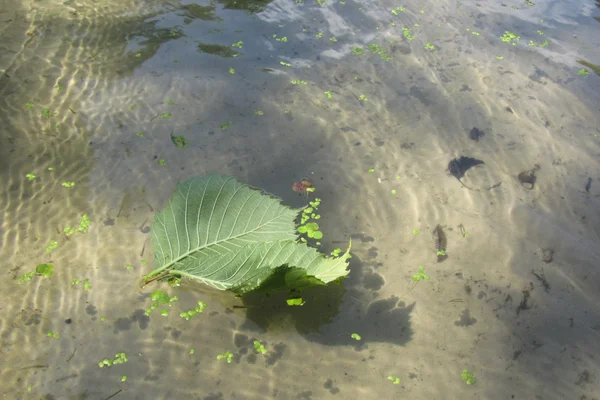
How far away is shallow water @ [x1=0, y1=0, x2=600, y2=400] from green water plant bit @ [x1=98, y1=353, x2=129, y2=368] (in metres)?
0.02

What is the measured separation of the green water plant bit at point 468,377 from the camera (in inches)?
77.5

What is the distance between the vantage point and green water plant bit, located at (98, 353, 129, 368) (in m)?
1.84

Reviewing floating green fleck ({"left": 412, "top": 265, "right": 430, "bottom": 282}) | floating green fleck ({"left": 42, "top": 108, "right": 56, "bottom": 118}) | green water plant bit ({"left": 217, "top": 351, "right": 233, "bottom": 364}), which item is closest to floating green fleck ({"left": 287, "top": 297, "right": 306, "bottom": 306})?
green water plant bit ({"left": 217, "top": 351, "right": 233, "bottom": 364})

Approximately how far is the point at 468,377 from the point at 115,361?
1553mm

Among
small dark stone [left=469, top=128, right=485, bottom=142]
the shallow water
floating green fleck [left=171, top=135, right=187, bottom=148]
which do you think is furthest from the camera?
small dark stone [left=469, top=128, right=485, bottom=142]

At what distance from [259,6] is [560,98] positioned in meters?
2.72

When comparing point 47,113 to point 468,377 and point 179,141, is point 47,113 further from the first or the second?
point 468,377

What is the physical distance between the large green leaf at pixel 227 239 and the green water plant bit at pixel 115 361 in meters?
0.36

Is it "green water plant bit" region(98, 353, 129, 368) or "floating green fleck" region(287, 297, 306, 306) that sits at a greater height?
"floating green fleck" region(287, 297, 306, 306)

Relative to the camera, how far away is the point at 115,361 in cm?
186

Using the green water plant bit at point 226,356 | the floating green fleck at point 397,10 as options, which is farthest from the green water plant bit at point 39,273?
the floating green fleck at point 397,10

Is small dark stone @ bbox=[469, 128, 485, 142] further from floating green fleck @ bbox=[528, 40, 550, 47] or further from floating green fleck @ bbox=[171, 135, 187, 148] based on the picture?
floating green fleck @ bbox=[171, 135, 187, 148]

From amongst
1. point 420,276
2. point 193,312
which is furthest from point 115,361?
point 420,276

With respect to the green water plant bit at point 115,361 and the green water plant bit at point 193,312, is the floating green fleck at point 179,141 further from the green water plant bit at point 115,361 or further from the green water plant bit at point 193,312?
the green water plant bit at point 115,361
